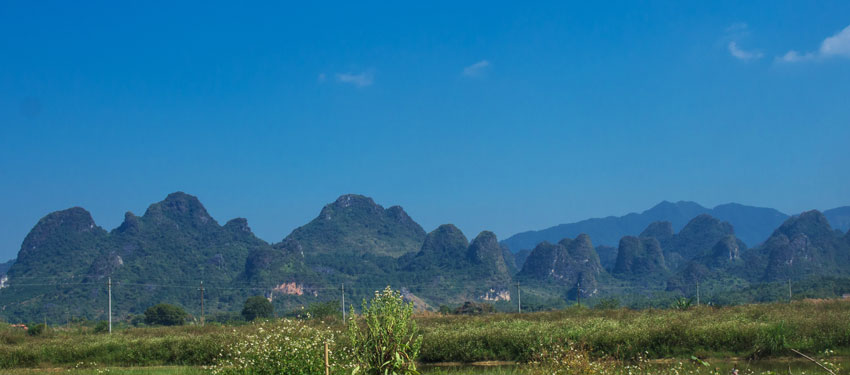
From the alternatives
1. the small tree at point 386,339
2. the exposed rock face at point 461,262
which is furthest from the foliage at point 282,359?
the exposed rock face at point 461,262

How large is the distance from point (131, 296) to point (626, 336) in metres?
80.3

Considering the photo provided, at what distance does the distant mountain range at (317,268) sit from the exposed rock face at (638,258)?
26 centimetres

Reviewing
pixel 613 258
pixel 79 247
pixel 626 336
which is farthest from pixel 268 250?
pixel 613 258

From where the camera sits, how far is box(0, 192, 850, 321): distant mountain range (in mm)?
85000

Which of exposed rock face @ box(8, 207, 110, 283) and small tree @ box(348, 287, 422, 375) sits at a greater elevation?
exposed rock face @ box(8, 207, 110, 283)

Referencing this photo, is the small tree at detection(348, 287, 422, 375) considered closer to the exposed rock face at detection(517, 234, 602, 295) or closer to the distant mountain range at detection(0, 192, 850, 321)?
the distant mountain range at detection(0, 192, 850, 321)

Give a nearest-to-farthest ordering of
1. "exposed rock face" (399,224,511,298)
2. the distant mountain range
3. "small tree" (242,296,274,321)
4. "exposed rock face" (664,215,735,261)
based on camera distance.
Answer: "small tree" (242,296,274,321), the distant mountain range, "exposed rock face" (399,224,511,298), "exposed rock face" (664,215,735,261)

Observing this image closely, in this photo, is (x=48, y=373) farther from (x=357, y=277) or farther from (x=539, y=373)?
(x=357, y=277)

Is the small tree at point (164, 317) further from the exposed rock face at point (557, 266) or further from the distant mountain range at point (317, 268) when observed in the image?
the exposed rock face at point (557, 266)

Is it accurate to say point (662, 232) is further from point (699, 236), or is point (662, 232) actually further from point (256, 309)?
point (256, 309)

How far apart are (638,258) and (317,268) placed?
193 ft

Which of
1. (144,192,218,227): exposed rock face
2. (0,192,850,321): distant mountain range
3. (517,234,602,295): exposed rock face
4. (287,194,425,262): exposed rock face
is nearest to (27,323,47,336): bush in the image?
(0,192,850,321): distant mountain range

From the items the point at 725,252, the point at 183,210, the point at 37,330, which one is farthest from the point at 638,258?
the point at 37,330

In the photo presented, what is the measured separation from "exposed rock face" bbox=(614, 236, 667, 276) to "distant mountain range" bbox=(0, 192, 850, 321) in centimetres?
26
